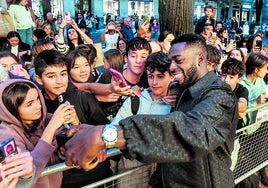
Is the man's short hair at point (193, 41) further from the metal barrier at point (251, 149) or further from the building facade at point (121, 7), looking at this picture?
the building facade at point (121, 7)

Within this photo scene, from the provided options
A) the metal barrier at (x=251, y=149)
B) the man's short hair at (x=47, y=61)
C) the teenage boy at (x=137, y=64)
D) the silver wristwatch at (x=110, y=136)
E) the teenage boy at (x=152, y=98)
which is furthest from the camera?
the teenage boy at (x=137, y=64)

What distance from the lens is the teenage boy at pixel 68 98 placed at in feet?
7.02

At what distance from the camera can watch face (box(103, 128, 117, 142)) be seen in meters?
1.14

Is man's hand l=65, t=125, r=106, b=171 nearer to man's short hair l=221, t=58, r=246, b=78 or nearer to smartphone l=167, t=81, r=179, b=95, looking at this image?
smartphone l=167, t=81, r=179, b=95

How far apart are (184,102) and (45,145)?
2.84 feet

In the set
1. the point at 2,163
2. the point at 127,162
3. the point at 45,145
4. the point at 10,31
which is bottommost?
the point at 127,162

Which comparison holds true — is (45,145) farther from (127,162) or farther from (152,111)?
(152,111)

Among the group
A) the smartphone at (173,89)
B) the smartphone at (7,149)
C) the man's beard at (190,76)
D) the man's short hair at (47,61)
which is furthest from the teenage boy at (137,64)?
the smartphone at (7,149)

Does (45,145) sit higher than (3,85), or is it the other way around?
(3,85)

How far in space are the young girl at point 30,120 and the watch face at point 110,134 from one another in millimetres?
647

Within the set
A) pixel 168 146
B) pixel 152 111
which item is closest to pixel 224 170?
pixel 168 146

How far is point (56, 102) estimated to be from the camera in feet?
8.25

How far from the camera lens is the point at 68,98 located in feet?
7.85

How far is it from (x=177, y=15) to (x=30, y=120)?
4017mm
